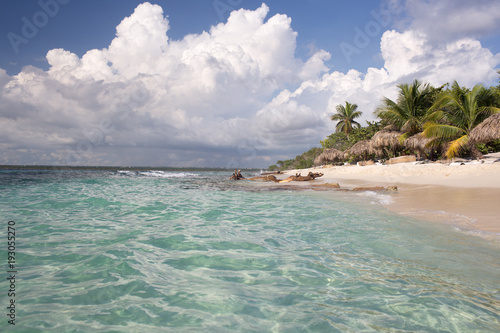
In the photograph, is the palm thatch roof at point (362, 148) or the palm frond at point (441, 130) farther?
the palm thatch roof at point (362, 148)

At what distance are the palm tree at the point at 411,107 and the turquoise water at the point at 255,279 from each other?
25586mm

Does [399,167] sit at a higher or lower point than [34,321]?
higher

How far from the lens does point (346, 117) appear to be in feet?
169

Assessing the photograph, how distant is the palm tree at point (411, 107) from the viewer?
2681 cm

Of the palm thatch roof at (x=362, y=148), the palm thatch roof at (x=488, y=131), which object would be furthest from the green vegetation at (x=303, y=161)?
the palm thatch roof at (x=488, y=131)

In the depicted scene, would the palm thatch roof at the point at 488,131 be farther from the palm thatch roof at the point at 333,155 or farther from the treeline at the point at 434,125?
the palm thatch roof at the point at 333,155

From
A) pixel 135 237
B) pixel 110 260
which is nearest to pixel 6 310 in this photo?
pixel 110 260

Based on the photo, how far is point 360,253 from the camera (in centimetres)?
402

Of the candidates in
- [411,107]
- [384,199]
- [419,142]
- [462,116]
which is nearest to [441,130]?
[462,116]

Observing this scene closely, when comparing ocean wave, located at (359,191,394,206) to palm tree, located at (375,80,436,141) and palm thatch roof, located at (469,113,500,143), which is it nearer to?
palm thatch roof, located at (469,113,500,143)

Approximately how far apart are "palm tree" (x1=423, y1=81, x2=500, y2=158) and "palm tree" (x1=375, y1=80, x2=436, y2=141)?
5248 millimetres

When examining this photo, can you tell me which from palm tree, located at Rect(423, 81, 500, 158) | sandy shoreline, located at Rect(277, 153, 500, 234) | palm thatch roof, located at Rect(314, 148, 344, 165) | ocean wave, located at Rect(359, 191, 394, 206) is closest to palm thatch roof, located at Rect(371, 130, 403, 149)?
sandy shoreline, located at Rect(277, 153, 500, 234)

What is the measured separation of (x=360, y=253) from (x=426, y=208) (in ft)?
17.4

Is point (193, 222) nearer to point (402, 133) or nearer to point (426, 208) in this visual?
point (426, 208)
